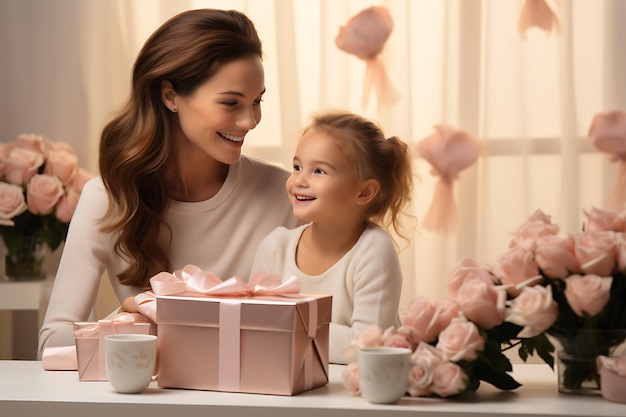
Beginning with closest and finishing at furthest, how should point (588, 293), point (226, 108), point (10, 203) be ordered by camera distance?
point (588, 293) < point (226, 108) < point (10, 203)

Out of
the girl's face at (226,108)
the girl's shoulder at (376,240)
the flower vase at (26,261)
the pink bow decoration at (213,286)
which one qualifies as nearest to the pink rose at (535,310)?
the pink bow decoration at (213,286)

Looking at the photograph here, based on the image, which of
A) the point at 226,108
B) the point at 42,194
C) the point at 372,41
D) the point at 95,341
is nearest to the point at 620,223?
the point at 95,341

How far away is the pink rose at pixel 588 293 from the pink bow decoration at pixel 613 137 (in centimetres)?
192

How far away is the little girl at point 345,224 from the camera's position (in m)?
1.71

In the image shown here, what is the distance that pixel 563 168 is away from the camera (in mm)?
2955

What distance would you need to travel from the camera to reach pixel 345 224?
1.79 metres

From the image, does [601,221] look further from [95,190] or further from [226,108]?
[95,190]

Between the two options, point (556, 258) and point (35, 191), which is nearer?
point (556, 258)

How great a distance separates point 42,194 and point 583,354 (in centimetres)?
196

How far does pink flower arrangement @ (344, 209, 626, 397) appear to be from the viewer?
1109 mm

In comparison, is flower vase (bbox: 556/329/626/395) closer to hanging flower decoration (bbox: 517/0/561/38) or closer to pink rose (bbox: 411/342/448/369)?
pink rose (bbox: 411/342/448/369)

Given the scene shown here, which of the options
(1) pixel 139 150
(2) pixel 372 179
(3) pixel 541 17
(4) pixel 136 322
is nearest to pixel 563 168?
(3) pixel 541 17

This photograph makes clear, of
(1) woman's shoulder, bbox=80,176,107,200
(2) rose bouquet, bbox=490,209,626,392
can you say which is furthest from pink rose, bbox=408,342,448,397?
(1) woman's shoulder, bbox=80,176,107,200

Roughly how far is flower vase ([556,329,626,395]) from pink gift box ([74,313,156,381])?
59 cm
